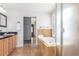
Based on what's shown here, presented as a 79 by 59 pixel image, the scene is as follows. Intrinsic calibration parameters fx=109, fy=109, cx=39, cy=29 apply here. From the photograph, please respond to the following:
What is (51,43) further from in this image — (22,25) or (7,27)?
(7,27)

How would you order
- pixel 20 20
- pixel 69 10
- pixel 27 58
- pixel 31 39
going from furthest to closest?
pixel 31 39 < pixel 20 20 < pixel 69 10 < pixel 27 58

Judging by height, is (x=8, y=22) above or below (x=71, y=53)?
above

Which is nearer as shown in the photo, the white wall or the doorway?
the white wall

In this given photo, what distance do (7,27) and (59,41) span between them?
2.44 ft

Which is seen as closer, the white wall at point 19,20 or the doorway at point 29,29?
the white wall at point 19,20

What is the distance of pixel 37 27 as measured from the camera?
64.5 inches

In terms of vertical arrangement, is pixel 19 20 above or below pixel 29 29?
above

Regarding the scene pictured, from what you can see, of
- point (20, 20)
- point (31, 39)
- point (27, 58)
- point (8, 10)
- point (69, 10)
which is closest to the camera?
point (27, 58)

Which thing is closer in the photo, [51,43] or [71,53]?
[71,53]

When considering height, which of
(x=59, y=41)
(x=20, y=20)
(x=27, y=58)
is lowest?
(x=27, y=58)

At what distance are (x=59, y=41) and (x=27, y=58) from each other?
564 mm

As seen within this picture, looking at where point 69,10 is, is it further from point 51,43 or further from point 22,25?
point 22,25

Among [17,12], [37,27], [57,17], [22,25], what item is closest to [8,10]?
[17,12]

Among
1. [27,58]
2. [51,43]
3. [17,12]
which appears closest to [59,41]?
[51,43]
